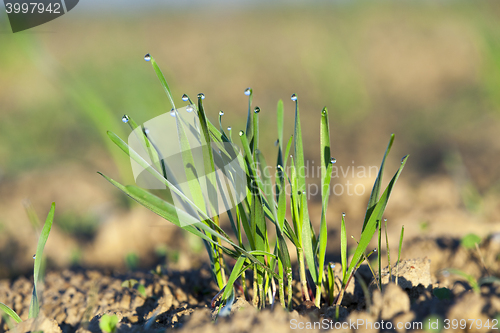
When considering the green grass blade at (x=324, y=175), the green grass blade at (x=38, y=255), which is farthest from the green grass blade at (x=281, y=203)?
the green grass blade at (x=38, y=255)

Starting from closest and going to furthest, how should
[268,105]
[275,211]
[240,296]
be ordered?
[275,211] < [240,296] < [268,105]

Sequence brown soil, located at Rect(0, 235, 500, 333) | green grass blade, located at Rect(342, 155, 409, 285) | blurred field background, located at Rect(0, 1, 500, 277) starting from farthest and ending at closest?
blurred field background, located at Rect(0, 1, 500, 277)
green grass blade, located at Rect(342, 155, 409, 285)
brown soil, located at Rect(0, 235, 500, 333)

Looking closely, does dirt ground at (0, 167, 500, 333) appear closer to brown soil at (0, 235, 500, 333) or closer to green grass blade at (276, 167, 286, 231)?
brown soil at (0, 235, 500, 333)

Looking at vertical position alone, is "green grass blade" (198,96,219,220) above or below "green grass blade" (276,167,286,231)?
above

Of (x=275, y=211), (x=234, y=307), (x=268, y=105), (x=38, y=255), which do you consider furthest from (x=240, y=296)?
(x=268, y=105)

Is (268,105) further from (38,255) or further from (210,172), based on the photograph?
(38,255)

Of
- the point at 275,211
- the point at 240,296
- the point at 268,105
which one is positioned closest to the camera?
the point at 275,211

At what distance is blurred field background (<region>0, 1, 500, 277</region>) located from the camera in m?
1.94

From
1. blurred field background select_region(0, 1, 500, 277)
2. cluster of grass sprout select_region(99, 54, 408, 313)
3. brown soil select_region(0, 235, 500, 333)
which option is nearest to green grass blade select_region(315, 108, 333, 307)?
cluster of grass sprout select_region(99, 54, 408, 313)

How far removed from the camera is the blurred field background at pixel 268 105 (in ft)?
6.38

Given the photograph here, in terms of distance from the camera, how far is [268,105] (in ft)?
15.1

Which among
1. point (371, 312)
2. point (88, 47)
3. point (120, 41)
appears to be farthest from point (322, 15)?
point (371, 312)

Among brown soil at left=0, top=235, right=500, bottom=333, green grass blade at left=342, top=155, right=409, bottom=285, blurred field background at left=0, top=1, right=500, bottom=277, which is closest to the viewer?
brown soil at left=0, top=235, right=500, bottom=333

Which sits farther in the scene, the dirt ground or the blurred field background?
the blurred field background
